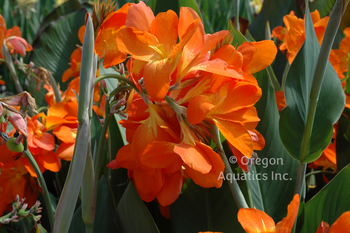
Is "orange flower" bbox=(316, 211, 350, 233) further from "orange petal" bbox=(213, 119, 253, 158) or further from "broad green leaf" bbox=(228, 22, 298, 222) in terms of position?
"broad green leaf" bbox=(228, 22, 298, 222)

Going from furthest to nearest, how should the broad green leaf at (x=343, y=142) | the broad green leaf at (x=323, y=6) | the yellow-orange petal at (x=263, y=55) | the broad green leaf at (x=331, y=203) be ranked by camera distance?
the broad green leaf at (x=323, y=6)
the broad green leaf at (x=343, y=142)
the broad green leaf at (x=331, y=203)
the yellow-orange petal at (x=263, y=55)

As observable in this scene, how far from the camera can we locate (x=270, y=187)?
58 centimetres

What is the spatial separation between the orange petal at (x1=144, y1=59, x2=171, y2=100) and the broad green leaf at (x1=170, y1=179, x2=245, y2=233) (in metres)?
0.26

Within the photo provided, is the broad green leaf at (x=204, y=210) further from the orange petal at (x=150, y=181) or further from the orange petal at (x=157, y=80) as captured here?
the orange petal at (x=157, y=80)

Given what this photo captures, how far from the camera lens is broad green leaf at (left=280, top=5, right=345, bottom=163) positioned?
506mm

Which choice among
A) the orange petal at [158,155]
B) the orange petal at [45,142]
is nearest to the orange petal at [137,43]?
the orange petal at [158,155]

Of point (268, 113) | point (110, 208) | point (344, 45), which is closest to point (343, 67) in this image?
point (344, 45)

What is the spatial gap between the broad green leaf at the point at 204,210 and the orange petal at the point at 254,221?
7.3 inches

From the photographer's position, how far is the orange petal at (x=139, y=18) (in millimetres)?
359

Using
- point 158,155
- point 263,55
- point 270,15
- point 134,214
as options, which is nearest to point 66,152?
→ point 134,214


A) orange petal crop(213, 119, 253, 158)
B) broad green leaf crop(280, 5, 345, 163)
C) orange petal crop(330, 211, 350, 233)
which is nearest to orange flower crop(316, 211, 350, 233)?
orange petal crop(330, 211, 350, 233)

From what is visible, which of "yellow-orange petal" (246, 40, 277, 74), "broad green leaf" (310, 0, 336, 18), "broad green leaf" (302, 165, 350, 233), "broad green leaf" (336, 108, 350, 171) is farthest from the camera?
"broad green leaf" (310, 0, 336, 18)

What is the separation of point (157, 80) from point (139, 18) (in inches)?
3.7

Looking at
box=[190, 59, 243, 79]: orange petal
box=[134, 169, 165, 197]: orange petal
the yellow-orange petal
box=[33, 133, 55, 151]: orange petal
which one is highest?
box=[190, 59, 243, 79]: orange petal
